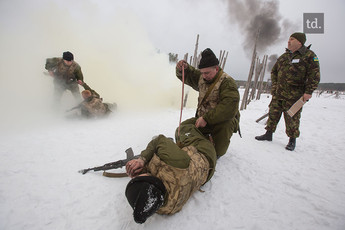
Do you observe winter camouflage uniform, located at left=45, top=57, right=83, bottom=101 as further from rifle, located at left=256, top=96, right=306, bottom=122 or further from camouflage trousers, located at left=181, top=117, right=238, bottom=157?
rifle, located at left=256, top=96, right=306, bottom=122

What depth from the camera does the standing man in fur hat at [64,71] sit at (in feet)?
13.9

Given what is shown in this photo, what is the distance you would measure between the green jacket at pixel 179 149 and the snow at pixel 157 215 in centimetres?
49

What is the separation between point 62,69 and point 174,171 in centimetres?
477

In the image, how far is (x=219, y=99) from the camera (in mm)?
2227

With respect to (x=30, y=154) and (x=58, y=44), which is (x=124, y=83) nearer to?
(x=58, y=44)

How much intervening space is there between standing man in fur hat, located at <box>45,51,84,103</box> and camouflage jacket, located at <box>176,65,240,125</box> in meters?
3.54

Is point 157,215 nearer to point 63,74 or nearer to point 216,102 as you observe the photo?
point 216,102

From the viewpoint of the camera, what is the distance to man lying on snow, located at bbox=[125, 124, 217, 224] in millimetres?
1129

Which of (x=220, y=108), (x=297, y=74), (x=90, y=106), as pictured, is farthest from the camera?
(x=90, y=106)

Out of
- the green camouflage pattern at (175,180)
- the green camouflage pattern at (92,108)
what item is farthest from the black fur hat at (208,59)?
the green camouflage pattern at (92,108)

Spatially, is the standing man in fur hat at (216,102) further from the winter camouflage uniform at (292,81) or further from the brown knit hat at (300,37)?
the brown knit hat at (300,37)

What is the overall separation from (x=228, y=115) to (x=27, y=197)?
2519 mm

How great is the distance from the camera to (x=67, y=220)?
4.50ft

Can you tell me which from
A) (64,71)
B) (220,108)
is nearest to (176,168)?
(220,108)
